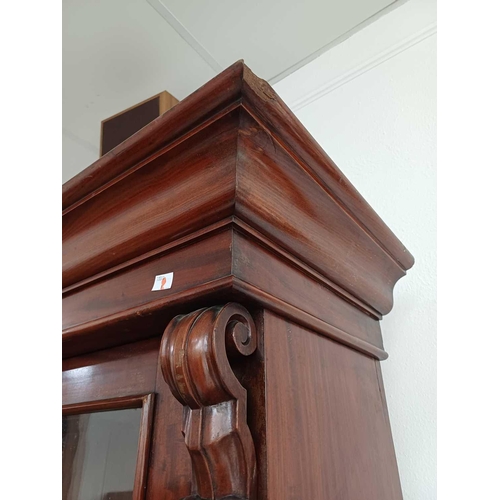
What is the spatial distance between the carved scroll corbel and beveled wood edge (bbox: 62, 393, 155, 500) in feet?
0.21

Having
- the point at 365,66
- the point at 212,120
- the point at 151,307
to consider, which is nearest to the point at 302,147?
the point at 212,120

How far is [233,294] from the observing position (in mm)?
354

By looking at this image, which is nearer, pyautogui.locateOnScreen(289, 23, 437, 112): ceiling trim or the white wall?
the white wall

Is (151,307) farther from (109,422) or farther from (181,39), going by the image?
(181,39)

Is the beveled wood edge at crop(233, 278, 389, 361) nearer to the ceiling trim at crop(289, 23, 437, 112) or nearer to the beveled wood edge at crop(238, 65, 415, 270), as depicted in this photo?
the beveled wood edge at crop(238, 65, 415, 270)

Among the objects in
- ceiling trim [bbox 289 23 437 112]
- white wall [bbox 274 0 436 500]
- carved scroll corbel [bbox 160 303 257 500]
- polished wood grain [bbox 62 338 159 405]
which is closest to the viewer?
carved scroll corbel [bbox 160 303 257 500]

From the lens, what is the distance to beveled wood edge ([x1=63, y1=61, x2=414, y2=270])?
0.34 meters

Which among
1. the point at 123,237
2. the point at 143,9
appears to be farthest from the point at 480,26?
the point at 143,9

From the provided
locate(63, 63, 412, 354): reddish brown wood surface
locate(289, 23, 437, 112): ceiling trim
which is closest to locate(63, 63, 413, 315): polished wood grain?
locate(63, 63, 412, 354): reddish brown wood surface

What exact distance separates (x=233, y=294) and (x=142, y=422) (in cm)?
15

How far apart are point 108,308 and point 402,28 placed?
2.55ft

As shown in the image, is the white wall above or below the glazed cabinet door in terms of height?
above

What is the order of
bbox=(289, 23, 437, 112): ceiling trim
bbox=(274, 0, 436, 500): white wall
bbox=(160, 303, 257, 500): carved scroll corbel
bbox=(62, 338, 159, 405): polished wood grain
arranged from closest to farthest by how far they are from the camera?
bbox=(160, 303, 257, 500): carved scroll corbel → bbox=(62, 338, 159, 405): polished wood grain → bbox=(274, 0, 436, 500): white wall → bbox=(289, 23, 437, 112): ceiling trim

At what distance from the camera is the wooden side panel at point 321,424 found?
35cm
